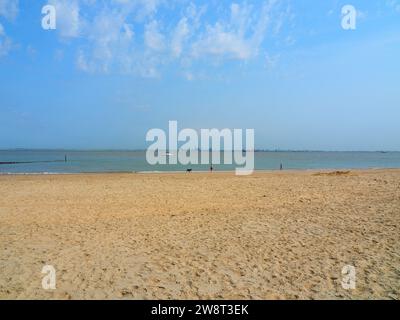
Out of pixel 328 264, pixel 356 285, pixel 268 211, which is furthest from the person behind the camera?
pixel 268 211

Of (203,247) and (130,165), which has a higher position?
(130,165)

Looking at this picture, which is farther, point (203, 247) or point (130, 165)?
point (130, 165)

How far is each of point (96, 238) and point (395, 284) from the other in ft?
20.4

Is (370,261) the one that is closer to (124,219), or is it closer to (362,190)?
(124,219)

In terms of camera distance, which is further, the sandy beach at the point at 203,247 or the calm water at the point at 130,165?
the calm water at the point at 130,165

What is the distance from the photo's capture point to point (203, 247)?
707 centimetres

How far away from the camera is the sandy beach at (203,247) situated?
16.5ft

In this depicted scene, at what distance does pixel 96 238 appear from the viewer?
7832mm

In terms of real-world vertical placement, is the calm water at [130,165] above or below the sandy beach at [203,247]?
above

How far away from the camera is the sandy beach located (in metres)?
5.03

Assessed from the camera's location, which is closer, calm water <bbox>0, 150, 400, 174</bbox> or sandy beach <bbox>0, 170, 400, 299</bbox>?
sandy beach <bbox>0, 170, 400, 299</bbox>

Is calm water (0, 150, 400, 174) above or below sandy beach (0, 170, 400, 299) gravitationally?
above

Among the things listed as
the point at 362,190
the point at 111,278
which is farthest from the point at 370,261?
the point at 362,190
